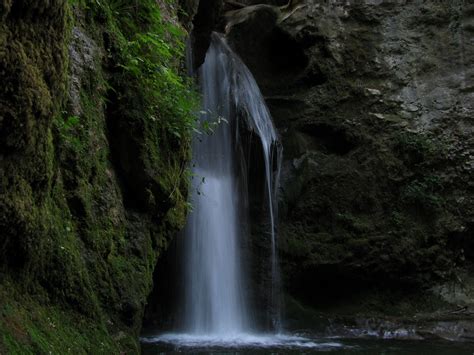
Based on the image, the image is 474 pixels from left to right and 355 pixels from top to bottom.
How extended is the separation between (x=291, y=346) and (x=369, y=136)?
204 inches

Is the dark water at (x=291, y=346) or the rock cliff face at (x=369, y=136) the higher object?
the rock cliff face at (x=369, y=136)

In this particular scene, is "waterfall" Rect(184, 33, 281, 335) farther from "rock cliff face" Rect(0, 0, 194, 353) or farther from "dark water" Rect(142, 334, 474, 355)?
"rock cliff face" Rect(0, 0, 194, 353)

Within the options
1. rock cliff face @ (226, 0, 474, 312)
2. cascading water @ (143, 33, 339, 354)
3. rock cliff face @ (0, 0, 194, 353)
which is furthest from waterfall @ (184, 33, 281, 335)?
rock cliff face @ (0, 0, 194, 353)

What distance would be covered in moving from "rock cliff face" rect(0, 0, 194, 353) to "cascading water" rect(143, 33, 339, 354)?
2715mm

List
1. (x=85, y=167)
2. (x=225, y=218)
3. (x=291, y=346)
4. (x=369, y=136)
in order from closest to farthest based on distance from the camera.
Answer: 1. (x=85, y=167)
2. (x=291, y=346)
3. (x=225, y=218)
4. (x=369, y=136)

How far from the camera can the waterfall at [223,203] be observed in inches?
368

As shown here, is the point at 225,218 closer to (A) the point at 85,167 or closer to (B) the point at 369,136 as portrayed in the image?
(B) the point at 369,136

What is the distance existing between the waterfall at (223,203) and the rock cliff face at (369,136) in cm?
73

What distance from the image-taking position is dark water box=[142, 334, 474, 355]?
733 centimetres

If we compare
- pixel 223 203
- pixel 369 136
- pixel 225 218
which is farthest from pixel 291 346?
pixel 369 136

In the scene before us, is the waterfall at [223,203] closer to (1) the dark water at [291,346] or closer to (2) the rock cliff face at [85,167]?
(1) the dark water at [291,346]

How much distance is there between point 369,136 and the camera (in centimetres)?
1161

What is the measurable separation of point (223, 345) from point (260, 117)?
16.4 ft

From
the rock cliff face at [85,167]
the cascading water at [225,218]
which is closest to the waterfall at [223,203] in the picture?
the cascading water at [225,218]
